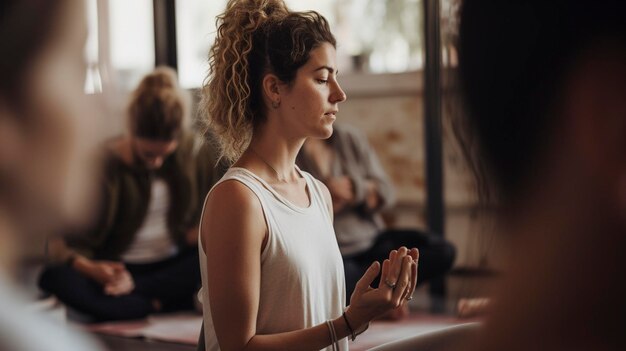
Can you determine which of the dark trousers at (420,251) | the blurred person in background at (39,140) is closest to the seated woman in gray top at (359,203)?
the dark trousers at (420,251)

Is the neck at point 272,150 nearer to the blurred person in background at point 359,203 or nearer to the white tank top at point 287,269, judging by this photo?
the white tank top at point 287,269

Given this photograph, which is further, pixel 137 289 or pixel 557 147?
pixel 137 289

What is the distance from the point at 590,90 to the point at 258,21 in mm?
589

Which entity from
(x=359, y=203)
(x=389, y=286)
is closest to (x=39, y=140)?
(x=359, y=203)

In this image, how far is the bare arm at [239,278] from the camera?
0.78m

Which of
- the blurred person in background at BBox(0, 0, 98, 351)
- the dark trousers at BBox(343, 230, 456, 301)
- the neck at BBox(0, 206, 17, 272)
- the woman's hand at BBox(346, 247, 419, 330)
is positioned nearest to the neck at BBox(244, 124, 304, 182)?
the woman's hand at BBox(346, 247, 419, 330)

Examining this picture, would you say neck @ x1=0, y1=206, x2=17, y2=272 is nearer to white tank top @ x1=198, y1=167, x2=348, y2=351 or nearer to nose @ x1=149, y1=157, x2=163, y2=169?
nose @ x1=149, y1=157, x2=163, y2=169

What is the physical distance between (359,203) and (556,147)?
247 cm

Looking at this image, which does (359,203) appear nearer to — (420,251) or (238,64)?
(420,251)

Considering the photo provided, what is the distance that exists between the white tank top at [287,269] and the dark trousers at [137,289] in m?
1.84

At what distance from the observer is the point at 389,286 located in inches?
27.7

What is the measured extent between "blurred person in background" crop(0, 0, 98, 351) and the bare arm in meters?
1.67

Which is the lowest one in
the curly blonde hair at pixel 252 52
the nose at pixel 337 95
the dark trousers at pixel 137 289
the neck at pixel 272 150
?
the dark trousers at pixel 137 289

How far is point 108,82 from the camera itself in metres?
3.50
